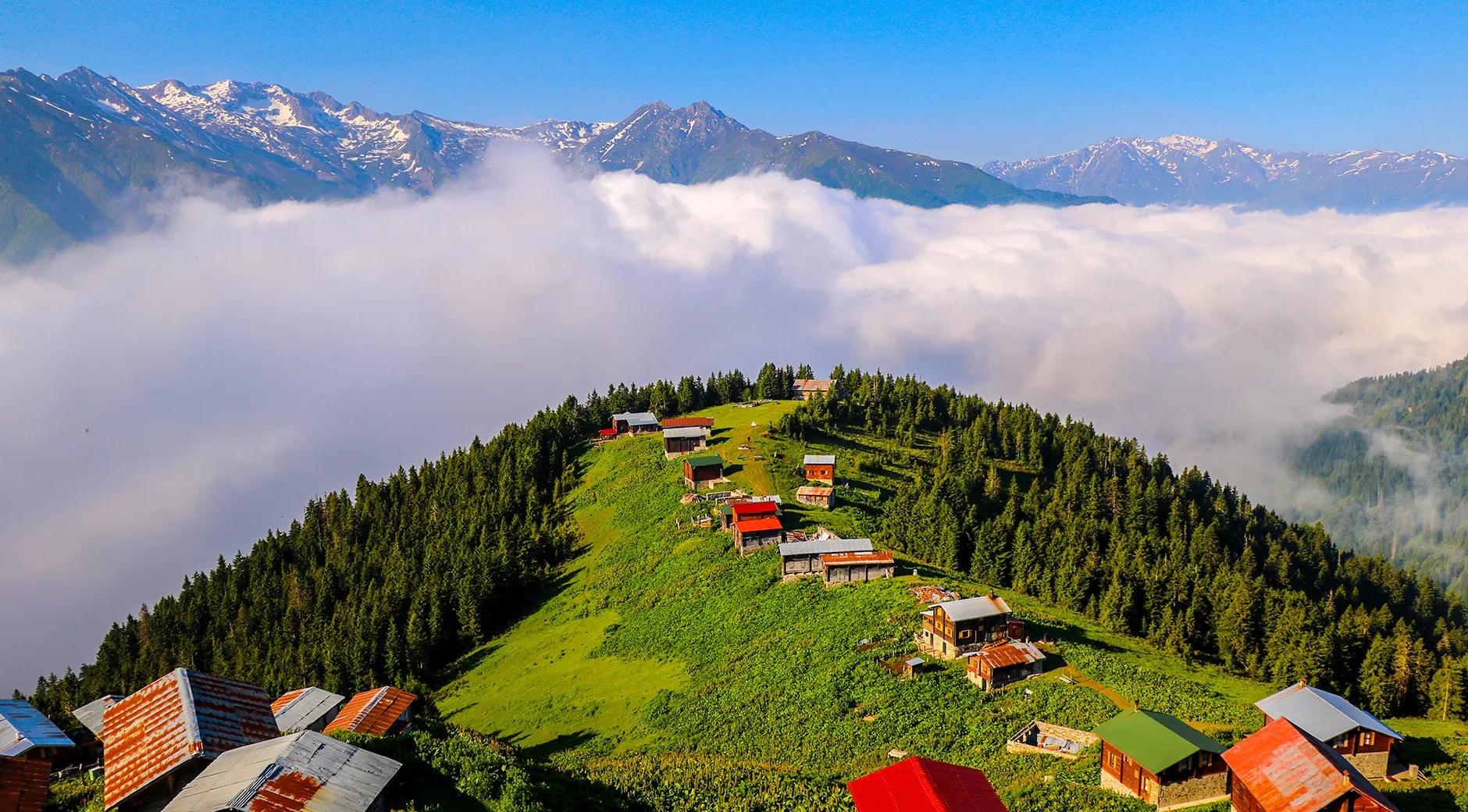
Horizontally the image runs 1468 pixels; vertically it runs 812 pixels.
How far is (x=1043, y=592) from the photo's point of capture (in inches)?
3179

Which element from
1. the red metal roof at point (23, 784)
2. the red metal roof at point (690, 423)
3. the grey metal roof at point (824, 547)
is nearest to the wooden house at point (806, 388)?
the red metal roof at point (690, 423)

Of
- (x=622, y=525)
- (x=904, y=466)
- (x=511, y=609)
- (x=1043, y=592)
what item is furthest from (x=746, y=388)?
(x=1043, y=592)

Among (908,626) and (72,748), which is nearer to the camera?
(72,748)

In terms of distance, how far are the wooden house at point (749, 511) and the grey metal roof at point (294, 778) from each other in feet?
186

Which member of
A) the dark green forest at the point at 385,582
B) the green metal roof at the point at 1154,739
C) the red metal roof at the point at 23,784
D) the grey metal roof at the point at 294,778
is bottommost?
the dark green forest at the point at 385,582

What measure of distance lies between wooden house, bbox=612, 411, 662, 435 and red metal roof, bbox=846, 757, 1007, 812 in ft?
331

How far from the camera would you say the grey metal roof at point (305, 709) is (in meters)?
55.8

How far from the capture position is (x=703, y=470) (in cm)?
10275

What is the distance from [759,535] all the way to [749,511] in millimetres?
3516

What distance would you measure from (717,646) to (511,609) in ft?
123

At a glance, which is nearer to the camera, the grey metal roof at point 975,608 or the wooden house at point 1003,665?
the wooden house at point 1003,665

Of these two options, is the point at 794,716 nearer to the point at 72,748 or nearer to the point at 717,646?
the point at 717,646

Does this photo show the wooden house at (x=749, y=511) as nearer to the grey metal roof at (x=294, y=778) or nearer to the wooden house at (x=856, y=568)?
the wooden house at (x=856, y=568)

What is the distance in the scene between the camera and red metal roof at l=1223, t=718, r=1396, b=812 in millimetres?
32094
